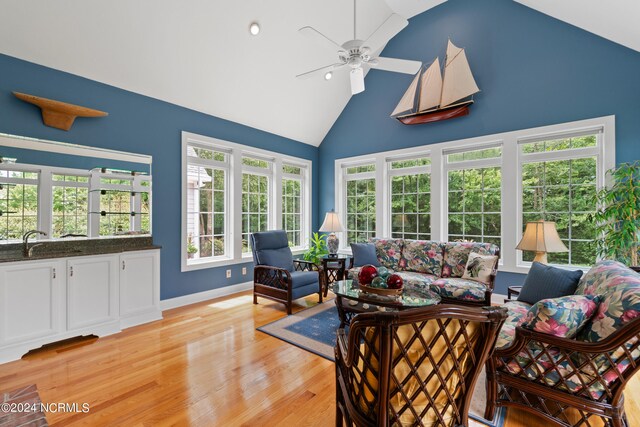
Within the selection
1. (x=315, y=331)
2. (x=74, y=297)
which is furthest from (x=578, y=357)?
(x=74, y=297)

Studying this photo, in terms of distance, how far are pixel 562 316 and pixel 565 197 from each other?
3.10m

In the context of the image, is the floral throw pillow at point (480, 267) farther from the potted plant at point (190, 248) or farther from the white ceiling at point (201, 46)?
the potted plant at point (190, 248)

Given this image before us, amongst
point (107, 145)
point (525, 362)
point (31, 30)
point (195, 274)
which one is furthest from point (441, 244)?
point (31, 30)

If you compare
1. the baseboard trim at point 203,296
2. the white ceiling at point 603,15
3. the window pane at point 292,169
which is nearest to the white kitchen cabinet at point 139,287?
the baseboard trim at point 203,296

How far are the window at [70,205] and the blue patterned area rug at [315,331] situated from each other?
2354 millimetres

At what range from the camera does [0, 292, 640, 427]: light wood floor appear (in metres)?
1.85

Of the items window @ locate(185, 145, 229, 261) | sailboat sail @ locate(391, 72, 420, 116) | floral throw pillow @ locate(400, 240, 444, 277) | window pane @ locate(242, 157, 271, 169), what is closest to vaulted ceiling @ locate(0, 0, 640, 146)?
window pane @ locate(242, 157, 271, 169)

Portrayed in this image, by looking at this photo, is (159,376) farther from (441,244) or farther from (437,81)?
(437,81)

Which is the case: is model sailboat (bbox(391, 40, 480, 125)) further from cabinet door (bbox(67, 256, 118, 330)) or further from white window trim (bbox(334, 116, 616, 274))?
cabinet door (bbox(67, 256, 118, 330))

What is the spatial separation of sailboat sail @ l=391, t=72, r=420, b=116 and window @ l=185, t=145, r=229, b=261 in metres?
3.04

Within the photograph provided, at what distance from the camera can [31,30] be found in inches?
107

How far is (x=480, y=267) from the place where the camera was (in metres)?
3.54

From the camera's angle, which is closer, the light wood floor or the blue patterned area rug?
the light wood floor

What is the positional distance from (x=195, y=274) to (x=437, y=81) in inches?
186
